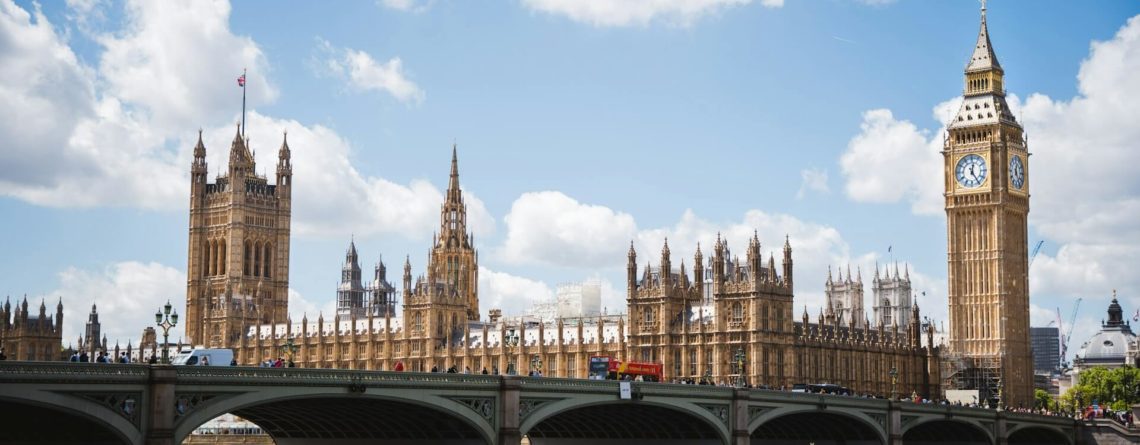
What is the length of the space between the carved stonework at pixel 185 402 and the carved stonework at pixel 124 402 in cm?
145

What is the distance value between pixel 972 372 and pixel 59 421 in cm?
11370

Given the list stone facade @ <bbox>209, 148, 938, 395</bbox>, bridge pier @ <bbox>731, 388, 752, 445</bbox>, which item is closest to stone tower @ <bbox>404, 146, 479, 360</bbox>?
stone facade @ <bbox>209, 148, 938, 395</bbox>

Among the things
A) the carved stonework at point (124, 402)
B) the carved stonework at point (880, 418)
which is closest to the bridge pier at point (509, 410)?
the carved stonework at point (124, 402)

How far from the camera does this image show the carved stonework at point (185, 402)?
2133 inches

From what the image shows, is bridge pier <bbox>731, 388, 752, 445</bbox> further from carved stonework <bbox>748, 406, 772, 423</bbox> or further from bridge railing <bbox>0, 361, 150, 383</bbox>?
bridge railing <bbox>0, 361, 150, 383</bbox>

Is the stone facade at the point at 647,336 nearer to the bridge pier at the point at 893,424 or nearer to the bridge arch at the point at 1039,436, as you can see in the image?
the bridge pier at the point at 893,424

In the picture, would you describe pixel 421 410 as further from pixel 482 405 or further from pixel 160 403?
pixel 160 403

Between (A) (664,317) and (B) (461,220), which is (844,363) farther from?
(B) (461,220)

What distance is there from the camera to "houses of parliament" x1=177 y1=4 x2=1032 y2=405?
132m

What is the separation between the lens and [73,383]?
5025 cm

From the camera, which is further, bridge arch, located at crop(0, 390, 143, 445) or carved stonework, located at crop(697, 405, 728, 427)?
carved stonework, located at crop(697, 405, 728, 427)

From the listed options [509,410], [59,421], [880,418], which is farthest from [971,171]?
[59,421]

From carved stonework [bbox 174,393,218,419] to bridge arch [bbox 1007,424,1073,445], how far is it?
77253 mm

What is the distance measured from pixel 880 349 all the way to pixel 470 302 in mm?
60473
